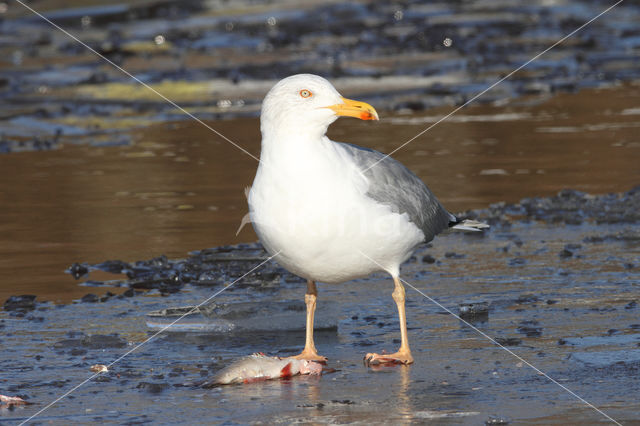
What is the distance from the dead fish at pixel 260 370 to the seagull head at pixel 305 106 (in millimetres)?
1219

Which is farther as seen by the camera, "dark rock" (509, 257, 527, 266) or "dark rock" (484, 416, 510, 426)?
"dark rock" (509, 257, 527, 266)

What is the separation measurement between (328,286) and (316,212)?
2145 millimetres

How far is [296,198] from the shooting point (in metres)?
6.10

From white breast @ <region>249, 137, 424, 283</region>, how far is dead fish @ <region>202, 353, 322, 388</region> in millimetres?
538

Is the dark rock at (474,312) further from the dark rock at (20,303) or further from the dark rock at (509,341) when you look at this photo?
the dark rock at (20,303)

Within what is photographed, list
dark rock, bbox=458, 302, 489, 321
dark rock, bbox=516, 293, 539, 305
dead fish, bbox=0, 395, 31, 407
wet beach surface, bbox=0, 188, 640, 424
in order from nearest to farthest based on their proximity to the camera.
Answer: wet beach surface, bbox=0, 188, 640, 424 < dead fish, bbox=0, 395, 31, 407 < dark rock, bbox=458, 302, 489, 321 < dark rock, bbox=516, 293, 539, 305

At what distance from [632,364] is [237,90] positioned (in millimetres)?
13510

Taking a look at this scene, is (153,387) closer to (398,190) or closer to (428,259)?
(398,190)

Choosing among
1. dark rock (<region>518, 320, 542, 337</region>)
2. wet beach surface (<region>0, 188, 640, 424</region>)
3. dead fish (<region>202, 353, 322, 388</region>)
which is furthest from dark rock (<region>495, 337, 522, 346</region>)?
dead fish (<region>202, 353, 322, 388</region>)

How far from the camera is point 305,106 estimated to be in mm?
6289

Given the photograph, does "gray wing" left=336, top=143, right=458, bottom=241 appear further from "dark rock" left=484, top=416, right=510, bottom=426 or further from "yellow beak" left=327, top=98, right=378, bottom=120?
"dark rock" left=484, top=416, right=510, bottom=426

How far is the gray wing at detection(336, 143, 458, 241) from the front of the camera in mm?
6590

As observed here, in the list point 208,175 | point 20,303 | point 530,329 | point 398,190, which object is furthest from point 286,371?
point 208,175

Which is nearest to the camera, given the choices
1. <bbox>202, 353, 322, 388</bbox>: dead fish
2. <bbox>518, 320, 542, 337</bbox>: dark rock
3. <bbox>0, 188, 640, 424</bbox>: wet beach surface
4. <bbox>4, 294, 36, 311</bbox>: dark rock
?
<bbox>0, 188, 640, 424</bbox>: wet beach surface
